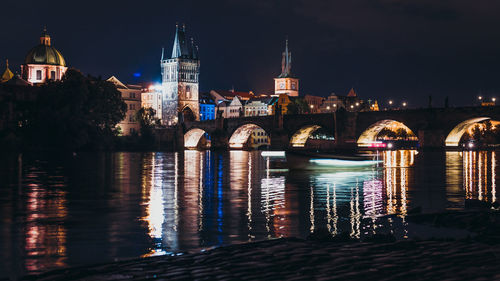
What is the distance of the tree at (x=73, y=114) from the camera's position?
87.9m

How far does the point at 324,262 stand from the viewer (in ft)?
35.4

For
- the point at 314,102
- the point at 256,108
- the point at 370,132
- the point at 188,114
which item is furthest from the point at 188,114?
the point at 370,132

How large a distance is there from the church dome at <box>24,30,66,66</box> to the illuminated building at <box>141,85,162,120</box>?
111ft

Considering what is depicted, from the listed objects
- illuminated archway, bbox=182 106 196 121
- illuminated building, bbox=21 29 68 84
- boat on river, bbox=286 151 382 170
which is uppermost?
illuminated building, bbox=21 29 68 84

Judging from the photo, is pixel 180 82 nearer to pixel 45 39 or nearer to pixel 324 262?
pixel 45 39

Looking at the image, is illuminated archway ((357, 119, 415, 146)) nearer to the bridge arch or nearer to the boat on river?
the boat on river

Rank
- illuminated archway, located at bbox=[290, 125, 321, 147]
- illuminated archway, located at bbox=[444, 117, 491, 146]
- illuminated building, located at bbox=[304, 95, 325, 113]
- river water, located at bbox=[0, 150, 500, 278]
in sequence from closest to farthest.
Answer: river water, located at bbox=[0, 150, 500, 278], illuminated archway, located at bbox=[444, 117, 491, 146], illuminated archway, located at bbox=[290, 125, 321, 147], illuminated building, located at bbox=[304, 95, 325, 113]

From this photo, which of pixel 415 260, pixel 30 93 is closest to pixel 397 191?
pixel 415 260

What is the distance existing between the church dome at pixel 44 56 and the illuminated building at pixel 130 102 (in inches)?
735

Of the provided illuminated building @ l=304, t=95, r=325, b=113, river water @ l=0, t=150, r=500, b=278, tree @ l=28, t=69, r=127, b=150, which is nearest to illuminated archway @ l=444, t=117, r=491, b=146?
river water @ l=0, t=150, r=500, b=278

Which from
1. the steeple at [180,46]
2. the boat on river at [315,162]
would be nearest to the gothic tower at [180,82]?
the steeple at [180,46]

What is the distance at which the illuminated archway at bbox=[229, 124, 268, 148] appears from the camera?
117 metres

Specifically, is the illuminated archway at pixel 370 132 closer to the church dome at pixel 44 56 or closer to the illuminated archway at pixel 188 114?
the illuminated archway at pixel 188 114

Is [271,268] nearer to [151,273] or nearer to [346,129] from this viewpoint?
[151,273]
